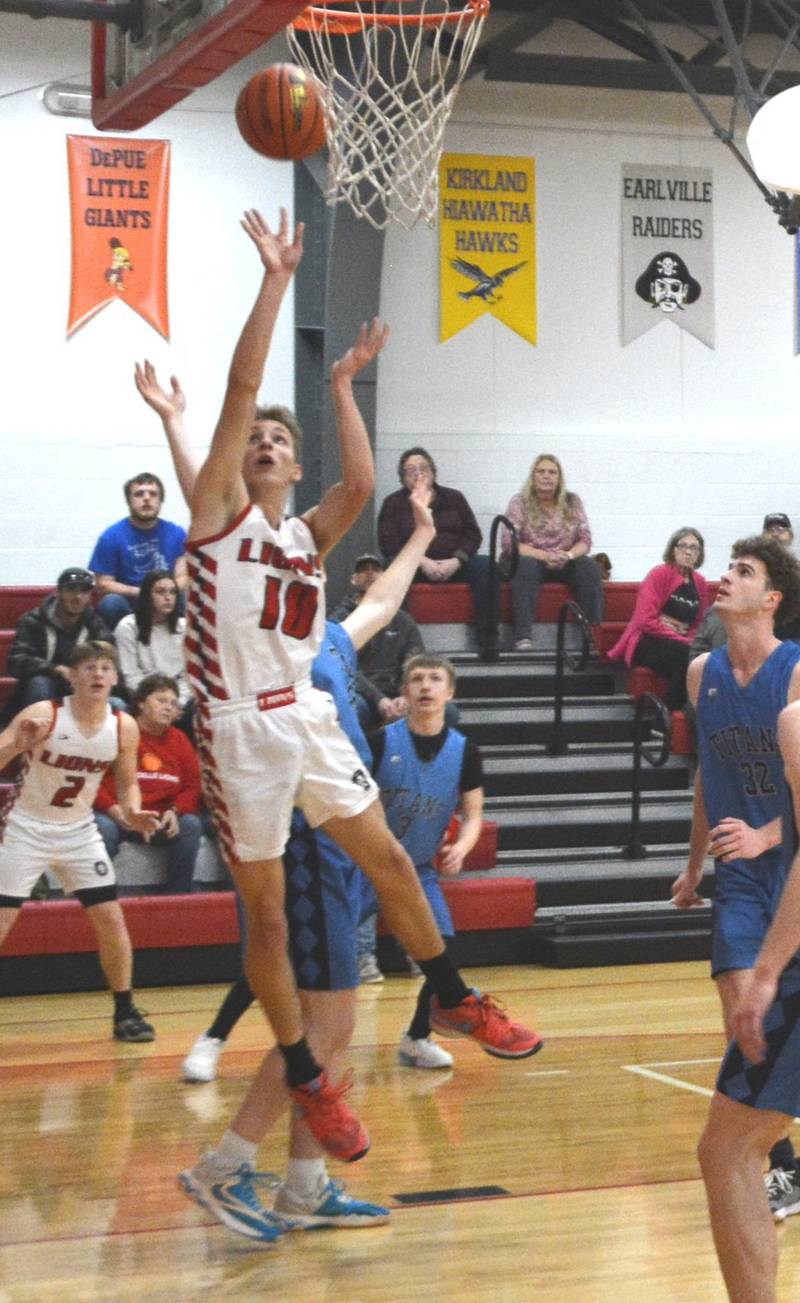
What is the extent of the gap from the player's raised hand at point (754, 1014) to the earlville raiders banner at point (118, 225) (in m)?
9.83

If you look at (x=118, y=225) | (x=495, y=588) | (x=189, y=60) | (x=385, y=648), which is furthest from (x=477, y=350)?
(x=189, y=60)

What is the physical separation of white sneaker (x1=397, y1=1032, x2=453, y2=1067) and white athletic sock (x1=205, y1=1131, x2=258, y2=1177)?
2253 millimetres

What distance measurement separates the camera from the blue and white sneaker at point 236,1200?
4238mm

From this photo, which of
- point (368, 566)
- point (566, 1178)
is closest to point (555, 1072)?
point (566, 1178)

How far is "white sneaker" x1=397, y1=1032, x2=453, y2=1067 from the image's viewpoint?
6527 millimetres

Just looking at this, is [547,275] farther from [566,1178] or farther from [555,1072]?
[566,1178]

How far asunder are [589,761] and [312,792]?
7.01 meters

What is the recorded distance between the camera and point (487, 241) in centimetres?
1323

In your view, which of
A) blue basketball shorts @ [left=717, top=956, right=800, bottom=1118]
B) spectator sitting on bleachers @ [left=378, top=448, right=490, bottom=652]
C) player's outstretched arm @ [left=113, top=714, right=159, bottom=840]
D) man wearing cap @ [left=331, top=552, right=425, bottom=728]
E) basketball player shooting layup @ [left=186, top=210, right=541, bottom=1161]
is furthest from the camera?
spectator sitting on bleachers @ [left=378, top=448, right=490, bottom=652]

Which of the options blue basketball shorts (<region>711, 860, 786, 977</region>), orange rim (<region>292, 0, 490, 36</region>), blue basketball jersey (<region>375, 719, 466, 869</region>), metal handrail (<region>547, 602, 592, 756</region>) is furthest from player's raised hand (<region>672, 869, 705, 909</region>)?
metal handrail (<region>547, 602, 592, 756</region>)

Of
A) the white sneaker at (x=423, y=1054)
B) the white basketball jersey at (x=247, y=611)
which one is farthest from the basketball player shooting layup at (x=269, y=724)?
the white sneaker at (x=423, y=1054)

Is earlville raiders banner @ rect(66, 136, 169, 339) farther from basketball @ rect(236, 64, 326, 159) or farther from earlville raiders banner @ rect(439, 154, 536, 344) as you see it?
basketball @ rect(236, 64, 326, 159)

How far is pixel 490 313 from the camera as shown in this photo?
13250mm

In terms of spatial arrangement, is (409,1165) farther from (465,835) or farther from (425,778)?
(425,778)
